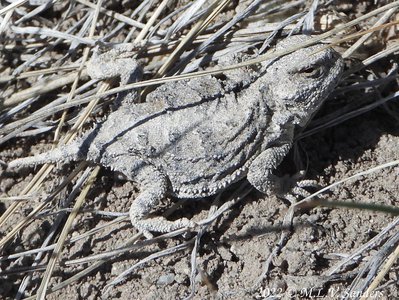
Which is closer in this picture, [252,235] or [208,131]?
[208,131]

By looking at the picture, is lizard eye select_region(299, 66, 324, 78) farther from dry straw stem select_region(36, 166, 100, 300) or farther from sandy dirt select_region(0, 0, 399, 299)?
dry straw stem select_region(36, 166, 100, 300)

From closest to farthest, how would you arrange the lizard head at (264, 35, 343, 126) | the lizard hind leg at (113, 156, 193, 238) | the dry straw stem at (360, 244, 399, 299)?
the dry straw stem at (360, 244, 399, 299), the lizard head at (264, 35, 343, 126), the lizard hind leg at (113, 156, 193, 238)

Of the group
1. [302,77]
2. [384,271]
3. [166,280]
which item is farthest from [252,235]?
[302,77]

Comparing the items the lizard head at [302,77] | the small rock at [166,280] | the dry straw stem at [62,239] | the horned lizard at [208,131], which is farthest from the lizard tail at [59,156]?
the lizard head at [302,77]

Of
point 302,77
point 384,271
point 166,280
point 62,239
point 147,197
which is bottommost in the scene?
point 166,280

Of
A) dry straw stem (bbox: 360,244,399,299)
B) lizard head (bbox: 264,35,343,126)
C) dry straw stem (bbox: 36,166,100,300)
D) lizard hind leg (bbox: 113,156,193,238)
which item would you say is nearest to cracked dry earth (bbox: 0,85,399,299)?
dry straw stem (bbox: 36,166,100,300)

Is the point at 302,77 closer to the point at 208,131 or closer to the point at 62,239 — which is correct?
the point at 208,131

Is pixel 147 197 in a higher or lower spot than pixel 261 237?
higher

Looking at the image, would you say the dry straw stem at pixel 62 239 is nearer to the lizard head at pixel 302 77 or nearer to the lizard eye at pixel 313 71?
the lizard head at pixel 302 77

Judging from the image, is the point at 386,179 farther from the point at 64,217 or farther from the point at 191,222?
the point at 64,217
